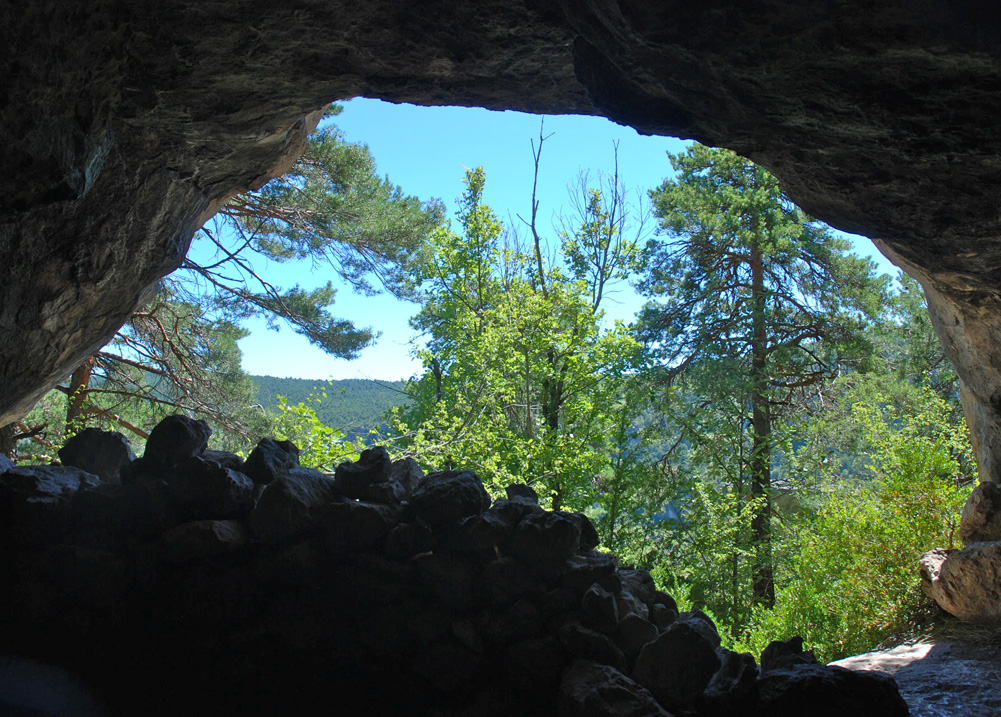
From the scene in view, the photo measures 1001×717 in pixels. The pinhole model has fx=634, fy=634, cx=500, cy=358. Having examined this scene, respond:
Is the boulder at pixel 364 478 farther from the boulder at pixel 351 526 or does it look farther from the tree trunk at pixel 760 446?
the tree trunk at pixel 760 446

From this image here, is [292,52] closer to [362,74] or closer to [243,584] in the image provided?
[362,74]

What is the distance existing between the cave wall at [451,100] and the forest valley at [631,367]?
134 inches

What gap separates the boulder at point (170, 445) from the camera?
9.60ft

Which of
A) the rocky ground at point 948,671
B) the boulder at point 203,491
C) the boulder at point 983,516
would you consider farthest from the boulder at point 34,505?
the boulder at point 983,516

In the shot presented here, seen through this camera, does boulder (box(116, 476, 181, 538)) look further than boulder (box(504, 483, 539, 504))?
No

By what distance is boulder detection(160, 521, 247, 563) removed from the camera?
264cm

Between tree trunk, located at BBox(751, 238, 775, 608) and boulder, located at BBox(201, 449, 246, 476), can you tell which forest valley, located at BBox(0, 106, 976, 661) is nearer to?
tree trunk, located at BBox(751, 238, 775, 608)

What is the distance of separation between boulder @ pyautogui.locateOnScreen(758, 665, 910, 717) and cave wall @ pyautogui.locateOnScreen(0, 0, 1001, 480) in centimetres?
179

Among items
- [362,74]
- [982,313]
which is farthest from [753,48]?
[982,313]

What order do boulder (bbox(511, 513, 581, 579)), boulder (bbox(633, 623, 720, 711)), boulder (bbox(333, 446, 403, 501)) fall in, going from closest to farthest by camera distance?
boulder (bbox(633, 623, 720, 711)), boulder (bbox(511, 513, 581, 579)), boulder (bbox(333, 446, 403, 501))

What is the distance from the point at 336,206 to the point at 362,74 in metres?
4.71

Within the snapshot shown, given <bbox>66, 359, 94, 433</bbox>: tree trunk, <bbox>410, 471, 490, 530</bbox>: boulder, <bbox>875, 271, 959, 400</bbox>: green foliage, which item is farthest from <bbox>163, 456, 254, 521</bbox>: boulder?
<bbox>875, 271, 959, 400</bbox>: green foliage

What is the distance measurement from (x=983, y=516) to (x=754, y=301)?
6.05 meters

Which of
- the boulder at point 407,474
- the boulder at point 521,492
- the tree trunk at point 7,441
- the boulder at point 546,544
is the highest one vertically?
the tree trunk at point 7,441
